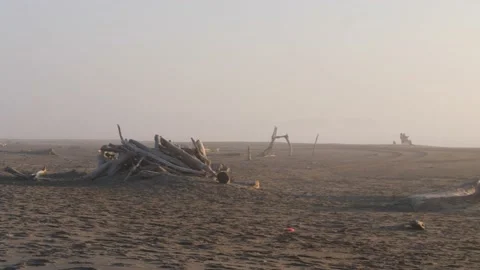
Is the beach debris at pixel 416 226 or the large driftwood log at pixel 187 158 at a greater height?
the large driftwood log at pixel 187 158

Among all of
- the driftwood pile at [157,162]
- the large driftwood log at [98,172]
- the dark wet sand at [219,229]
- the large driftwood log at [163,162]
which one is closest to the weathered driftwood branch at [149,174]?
the driftwood pile at [157,162]

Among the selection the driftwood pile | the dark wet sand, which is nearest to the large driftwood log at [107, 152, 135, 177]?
the driftwood pile

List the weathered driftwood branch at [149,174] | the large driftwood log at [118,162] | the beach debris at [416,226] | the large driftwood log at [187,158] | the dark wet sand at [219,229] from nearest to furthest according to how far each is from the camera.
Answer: the dark wet sand at [219,229] < the beach debris at [416,226] < the weathered driftwood branch at [149,174] < the large driftwood log at [187,158] < the large driftwood log at [118,162]

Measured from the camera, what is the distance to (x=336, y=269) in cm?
605

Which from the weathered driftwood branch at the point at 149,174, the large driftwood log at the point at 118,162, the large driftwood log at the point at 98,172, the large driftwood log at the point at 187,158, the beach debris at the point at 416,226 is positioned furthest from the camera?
the large driftwood log at the point at 118,162

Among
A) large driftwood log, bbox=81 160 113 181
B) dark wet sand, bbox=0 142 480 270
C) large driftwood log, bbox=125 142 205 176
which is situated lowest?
dark wet sand, bbox=0 142 480 270

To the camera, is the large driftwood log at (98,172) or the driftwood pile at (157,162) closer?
the driftwood pile at (157,162)

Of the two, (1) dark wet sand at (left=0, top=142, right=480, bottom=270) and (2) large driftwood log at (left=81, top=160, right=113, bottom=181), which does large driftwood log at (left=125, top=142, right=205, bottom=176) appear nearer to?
(2) large driftwood log at (left=81, top=160, right=113, bottom=181)

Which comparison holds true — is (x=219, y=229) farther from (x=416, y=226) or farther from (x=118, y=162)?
(x=118, y=162)

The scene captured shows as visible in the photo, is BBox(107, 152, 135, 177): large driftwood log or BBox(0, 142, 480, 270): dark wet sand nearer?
BBox(0, 142, 480, 270): dark wet sand

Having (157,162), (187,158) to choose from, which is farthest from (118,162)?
(187,158)

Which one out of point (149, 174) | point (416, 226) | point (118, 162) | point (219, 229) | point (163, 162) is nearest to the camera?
point (219, 229)

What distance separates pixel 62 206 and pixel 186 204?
107 inches

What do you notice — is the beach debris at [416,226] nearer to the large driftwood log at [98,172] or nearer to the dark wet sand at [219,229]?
the dark wet sand at [219,229]
